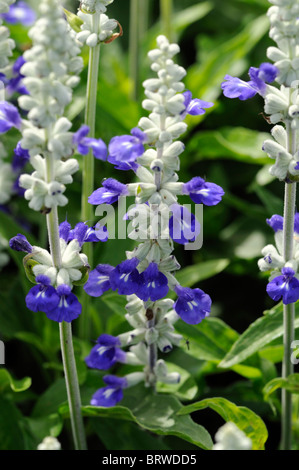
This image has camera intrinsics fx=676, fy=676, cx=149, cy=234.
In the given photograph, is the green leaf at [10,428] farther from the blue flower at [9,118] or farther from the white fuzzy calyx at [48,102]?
the blue flower at [9,118]

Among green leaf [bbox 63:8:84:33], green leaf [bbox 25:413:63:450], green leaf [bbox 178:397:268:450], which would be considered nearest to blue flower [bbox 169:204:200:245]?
green leaf [bbox 178:397:268:450]

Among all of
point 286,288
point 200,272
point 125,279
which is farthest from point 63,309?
point 200,272

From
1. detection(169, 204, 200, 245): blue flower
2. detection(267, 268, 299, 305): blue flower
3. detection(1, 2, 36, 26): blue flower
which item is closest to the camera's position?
detection(169, 204, 200, 245): blue flower

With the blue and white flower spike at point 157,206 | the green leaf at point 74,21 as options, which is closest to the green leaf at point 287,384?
the blue and white flower spike at point 157,206

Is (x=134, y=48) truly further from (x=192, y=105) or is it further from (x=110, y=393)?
(x=110, y=393)

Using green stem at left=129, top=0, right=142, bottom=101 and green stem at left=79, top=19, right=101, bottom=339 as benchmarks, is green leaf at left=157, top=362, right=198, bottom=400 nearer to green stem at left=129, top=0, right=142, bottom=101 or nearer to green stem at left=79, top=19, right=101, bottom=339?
green stem at left=79, top=19, right=101, bottom=339
